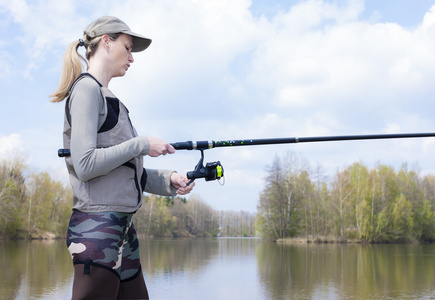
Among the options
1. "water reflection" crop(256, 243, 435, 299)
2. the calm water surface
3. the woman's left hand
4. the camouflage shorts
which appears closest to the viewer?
the camouflage shorts

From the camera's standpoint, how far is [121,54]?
2143 millimetres

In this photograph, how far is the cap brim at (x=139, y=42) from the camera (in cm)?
214

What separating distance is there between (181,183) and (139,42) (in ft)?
2.47

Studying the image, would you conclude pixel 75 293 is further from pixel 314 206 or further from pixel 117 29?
pixel 314 206

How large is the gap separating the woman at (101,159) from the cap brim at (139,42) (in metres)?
0.02

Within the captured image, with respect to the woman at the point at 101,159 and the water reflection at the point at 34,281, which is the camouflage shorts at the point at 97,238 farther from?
the water reflection at the point at 34,281

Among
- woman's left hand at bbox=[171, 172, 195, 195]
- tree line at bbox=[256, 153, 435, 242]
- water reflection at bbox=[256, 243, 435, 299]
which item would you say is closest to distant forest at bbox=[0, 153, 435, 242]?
tree line at bbox=[256, 153, 435, 242]

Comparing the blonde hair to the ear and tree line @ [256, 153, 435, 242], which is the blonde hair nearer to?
the ear

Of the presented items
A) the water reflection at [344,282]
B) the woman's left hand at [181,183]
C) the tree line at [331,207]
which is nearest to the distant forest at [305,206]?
the tree line at [331,207]

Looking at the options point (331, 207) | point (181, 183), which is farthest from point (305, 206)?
point (181, 183)

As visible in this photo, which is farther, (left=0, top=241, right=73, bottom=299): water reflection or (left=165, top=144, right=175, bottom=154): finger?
(left=0, top=241, right=73, bottom=299): water reflection

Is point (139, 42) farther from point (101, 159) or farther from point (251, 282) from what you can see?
point (251, 282)

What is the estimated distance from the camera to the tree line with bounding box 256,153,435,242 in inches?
1829

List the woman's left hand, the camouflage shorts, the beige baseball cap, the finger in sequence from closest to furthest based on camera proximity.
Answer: the camouflage shorts < the finger < the beige baseball cap < the woman's left hand
